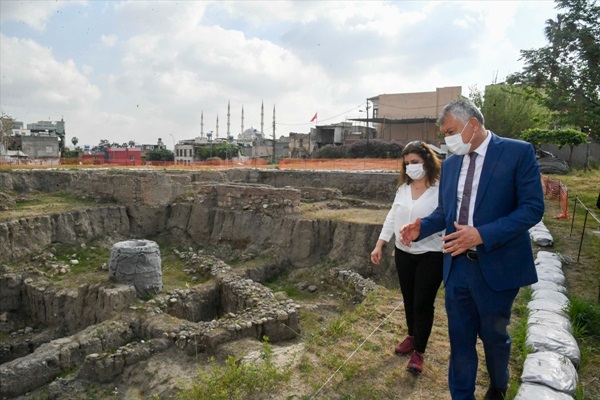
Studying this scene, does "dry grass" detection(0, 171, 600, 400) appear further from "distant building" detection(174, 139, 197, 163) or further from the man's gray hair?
"distant building" detection(174, 139, 197, 163)

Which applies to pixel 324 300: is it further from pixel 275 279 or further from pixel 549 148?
pixel 549 148

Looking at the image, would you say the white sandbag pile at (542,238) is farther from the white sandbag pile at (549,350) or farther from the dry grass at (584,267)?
the white sandbag pile at (549,350)

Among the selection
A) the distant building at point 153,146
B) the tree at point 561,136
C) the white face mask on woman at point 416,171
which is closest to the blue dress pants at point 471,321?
the white face mask on woman at point 416,171

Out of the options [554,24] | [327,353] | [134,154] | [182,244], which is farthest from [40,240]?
[134,154]

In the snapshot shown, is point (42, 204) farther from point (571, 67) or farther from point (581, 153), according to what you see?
point (581, 153)

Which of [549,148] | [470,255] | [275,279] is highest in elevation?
[549,148]

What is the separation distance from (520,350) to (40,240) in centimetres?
1302

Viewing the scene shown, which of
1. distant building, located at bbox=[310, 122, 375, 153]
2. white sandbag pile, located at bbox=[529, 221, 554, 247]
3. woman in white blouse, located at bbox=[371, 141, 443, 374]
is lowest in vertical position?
white sandbag pile, located at bbox=[529, 221, 554, 247]

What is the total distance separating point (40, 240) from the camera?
41.5 feet

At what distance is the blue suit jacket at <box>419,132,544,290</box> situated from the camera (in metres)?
2.49

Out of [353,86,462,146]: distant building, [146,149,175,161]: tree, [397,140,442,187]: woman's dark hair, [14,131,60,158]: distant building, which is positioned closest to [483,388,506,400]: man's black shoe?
[397,140,442,187]: woman's dark hair

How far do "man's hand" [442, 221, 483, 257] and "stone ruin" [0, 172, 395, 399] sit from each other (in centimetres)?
478

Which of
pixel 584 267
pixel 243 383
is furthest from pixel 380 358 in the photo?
pixel 584 267

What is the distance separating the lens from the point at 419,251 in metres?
3.59
